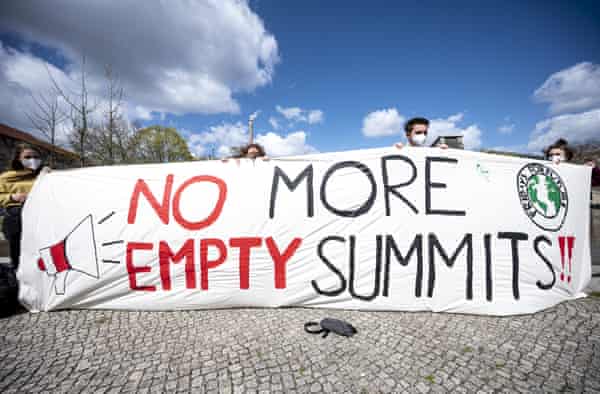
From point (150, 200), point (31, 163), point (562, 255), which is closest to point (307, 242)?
point (150, 200)

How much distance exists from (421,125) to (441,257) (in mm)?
1925

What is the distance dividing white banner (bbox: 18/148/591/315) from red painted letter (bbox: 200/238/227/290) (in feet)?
0.04

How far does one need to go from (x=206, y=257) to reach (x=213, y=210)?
2.07 feet

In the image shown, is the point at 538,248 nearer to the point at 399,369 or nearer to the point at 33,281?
the point at 399,369

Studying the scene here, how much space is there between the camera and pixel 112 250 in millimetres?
2889

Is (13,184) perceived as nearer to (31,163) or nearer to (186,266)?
(31,163)

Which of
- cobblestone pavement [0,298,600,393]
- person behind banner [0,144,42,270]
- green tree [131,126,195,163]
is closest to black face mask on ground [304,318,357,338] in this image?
cobblestone pavement [0,298,600,393]

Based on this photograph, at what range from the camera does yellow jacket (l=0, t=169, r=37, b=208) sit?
2945 mm

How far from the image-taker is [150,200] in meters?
2.97

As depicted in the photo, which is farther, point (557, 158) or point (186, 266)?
point (557, 158)

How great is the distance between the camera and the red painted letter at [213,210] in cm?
291

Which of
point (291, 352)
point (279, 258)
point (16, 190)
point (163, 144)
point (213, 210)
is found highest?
point (163, 144)

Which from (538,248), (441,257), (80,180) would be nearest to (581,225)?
(538,248)

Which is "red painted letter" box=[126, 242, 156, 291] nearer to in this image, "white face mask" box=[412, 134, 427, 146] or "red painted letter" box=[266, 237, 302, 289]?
"red painted letter" box=[266, 237, 302, 289]
